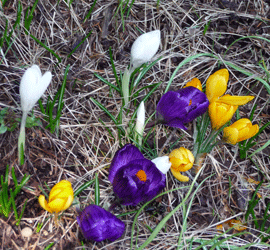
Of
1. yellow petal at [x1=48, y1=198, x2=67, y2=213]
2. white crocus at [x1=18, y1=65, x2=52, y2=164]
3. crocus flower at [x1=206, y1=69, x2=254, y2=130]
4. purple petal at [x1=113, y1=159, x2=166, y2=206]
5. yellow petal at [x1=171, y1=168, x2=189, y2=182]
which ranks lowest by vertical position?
yellow petal at [x1=171, y1=168, x2=189, y2=182]

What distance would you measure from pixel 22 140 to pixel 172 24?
1.15 metres

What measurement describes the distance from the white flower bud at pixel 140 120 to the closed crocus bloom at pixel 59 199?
47cm

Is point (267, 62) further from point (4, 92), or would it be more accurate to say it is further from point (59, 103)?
point (4, 92)

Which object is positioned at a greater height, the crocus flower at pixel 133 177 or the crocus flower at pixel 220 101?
the crocus flower at pixel 220 101

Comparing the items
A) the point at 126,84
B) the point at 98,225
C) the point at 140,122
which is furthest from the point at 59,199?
the point at 126,84

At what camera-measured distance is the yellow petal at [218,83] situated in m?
1.62

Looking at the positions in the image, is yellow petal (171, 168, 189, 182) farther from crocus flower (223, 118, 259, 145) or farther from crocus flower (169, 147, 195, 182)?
crocus flower (223, 118, 259, 145)

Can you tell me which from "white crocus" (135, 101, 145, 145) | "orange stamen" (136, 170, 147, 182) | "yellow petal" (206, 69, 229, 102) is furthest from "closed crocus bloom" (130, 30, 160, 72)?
"orange stamen" (136, 170, 147, 182)

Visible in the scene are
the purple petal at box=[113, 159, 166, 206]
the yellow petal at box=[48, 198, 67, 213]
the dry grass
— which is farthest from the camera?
the dry grass

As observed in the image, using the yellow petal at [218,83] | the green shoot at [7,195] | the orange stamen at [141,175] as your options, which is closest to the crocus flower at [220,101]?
the yellow petal at [218,83]

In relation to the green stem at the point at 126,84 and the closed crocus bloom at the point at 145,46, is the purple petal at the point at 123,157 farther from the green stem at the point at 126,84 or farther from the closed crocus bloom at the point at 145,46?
the closed crocus bloom at the point at 145,46

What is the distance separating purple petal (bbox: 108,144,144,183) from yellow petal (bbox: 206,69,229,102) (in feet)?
1.60

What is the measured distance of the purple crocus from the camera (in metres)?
1.58

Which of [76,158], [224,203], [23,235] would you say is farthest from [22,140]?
[224,203]
